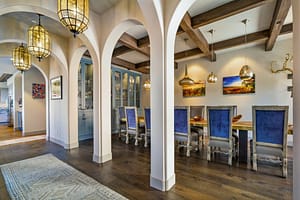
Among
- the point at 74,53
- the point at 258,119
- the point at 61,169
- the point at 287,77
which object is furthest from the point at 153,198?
the point at 287,77

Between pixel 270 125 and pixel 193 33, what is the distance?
240 centimetres

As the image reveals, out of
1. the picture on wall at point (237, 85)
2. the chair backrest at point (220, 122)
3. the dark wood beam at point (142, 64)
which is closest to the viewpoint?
the chair backrest at point (220, 122)

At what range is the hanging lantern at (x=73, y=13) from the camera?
71.1 inches

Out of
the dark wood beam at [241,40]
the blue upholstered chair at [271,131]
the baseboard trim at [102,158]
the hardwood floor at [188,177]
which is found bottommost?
the hardwood floor at [188,177]

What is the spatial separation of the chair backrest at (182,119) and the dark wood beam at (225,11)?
1793mm

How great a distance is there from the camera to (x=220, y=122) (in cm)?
313

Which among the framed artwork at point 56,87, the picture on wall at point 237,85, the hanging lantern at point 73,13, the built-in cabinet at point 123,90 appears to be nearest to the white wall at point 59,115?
the framed artwork at point 56,87

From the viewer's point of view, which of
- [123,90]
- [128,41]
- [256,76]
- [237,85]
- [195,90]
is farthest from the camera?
[123,90]

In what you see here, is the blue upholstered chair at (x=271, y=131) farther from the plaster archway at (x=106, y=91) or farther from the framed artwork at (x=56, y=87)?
the framed artwork at (x=56, y=87)

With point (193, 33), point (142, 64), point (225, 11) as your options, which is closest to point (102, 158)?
point (193, 33)

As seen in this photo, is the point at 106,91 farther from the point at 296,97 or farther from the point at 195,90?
the point at 195,90

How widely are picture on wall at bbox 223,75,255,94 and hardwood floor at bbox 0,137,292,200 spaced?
269 centimetres

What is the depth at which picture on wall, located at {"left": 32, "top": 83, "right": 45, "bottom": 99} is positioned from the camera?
6.43 meters

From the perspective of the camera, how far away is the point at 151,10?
6.88 ft
